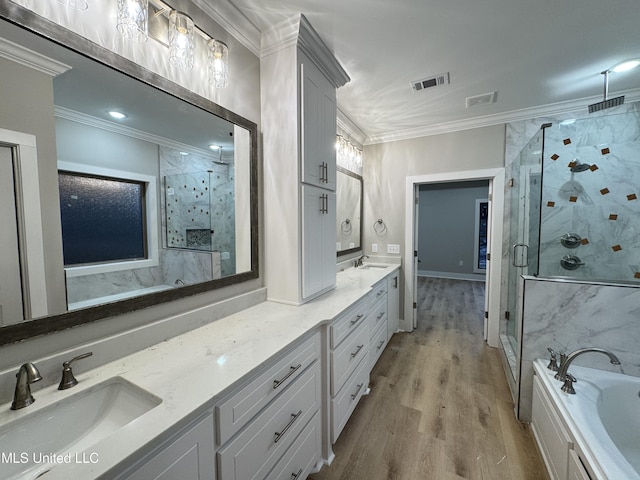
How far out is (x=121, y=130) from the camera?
1.07 meters

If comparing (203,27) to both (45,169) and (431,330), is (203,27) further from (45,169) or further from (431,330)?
(431,330)

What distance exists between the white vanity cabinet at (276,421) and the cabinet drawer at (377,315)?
0.97 meters

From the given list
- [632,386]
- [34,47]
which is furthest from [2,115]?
[632,386]

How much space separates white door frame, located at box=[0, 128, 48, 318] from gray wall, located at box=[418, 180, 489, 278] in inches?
256

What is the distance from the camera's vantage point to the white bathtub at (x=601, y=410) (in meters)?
1.16

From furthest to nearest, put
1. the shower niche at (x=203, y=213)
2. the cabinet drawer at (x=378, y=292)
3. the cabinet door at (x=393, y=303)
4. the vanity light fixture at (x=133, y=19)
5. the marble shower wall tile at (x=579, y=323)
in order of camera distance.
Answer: the cabinet door at (x=393, y=303) → the cabinet drawer at (x=378, y=292) → the marble shower wall tile at (x=579, y=323) → the shower niche at (x=203, y=213) → the vanity light fixture at (x=133, y=19)

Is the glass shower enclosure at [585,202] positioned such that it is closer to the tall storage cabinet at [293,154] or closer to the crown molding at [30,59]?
the tall storage cabinet at [293,154]

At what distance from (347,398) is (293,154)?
1656 mm

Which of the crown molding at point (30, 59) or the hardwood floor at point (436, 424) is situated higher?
the crown molding at point (30, 59)

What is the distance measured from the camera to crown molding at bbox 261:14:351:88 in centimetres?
153

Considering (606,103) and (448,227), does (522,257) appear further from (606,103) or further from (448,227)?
(448,227)

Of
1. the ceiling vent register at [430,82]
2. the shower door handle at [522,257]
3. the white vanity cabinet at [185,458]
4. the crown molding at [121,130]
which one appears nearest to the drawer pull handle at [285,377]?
the white vanity cabinet at [185,458]

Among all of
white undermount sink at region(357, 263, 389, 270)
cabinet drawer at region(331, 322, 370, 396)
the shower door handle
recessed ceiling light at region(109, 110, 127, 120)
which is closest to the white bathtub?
the shower door handle

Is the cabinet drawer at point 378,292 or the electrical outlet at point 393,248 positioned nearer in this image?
the cabinet drawer at point 378,292
